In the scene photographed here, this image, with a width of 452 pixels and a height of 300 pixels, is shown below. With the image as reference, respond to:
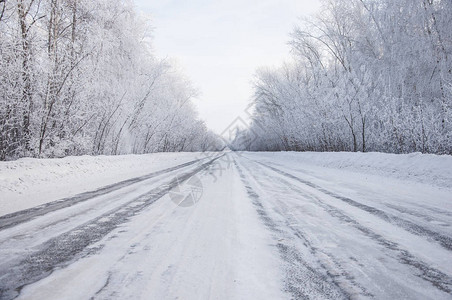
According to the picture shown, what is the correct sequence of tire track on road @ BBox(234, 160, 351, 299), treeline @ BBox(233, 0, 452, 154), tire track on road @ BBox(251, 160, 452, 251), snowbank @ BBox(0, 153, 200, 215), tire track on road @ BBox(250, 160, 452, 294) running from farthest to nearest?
treeline @ BBox(233, 0, 452, 154) < snowbank @ BBox(0, 153, 200, 215) < tire track on road @ BBox(251, 160, 452, 251) < tire track on road @ BBox(250, 160, 452, 294) < tire track on road @ BBox(234, 160, 351, 299)

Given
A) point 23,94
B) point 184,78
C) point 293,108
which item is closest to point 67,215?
point 23,94

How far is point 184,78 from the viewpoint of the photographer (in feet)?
124

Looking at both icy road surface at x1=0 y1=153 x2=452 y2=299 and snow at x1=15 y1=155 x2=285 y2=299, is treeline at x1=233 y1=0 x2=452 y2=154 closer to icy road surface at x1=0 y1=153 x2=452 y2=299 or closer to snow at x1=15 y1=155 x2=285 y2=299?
icy road surface at x1=0 y1=153 x2=452 y2=299

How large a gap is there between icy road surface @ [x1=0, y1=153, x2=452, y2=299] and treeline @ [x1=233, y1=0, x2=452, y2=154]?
665cm

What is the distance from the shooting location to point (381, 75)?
11984mm

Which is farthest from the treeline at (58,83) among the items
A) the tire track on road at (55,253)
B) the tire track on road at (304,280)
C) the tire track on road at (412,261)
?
the tire track on road at (412,261)

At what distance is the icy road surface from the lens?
60.6 inches

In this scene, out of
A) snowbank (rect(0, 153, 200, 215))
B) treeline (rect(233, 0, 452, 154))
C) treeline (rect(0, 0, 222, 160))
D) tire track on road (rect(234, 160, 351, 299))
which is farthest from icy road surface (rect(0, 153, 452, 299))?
treeline (rect(0, 0, 222, 160))

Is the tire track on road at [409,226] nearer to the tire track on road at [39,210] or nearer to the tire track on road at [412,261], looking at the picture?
the tire track on road at [412,261]

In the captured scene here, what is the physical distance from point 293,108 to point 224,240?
70.6 ft

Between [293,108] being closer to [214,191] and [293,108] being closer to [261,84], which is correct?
[261,84]

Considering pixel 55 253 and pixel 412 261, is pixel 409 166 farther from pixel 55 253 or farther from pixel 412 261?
pixel 55 253

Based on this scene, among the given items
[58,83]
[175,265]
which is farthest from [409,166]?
[58,83]

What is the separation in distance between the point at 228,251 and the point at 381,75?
43.7 feet
